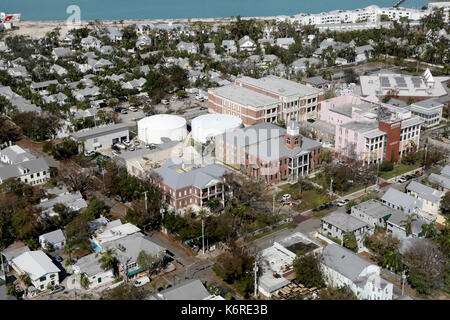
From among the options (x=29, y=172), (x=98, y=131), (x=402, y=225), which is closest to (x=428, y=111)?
(x=402, y=225)

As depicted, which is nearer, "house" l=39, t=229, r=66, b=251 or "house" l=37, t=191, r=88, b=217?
"house" l=39, t=229, r=66, b=251

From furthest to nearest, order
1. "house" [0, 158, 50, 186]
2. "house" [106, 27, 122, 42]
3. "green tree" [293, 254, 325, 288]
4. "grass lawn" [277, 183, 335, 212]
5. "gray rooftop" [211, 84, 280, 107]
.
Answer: "house" [106, 27, 122, 42]
"gray rooftop" [211, 84, 280, 107]
"house" [0, 158, 50, 186]
"grass lawn" [277, 183, 335, 212]
"green tree" [293, 254, 325, 288]

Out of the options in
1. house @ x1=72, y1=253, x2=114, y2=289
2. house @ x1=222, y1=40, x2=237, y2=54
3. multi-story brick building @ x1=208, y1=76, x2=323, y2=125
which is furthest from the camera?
house @ x1=222, y1=40, x2=237, y2=54

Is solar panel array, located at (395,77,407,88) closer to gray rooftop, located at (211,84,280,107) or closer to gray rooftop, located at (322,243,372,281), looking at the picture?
gray rooftop, located at (211,84,280,107)

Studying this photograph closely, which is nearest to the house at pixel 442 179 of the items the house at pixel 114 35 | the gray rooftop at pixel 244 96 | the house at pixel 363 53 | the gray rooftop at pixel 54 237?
the gray rooftop at pixel 244 96

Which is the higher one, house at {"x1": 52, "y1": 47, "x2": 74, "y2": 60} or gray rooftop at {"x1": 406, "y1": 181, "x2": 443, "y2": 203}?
house at {"x1": 52, "y1": 47, "x2": 74, "y2": 60}

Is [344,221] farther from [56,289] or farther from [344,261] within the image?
[56,289]

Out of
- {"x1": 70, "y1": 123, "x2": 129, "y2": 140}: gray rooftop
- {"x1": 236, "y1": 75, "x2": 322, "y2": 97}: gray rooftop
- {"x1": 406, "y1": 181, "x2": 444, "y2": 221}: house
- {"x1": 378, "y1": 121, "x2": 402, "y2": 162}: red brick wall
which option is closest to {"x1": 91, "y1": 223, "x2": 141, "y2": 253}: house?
{"x1": 70, "y1": 123, "x2": 129, "y2": 140}: gray rooftop
